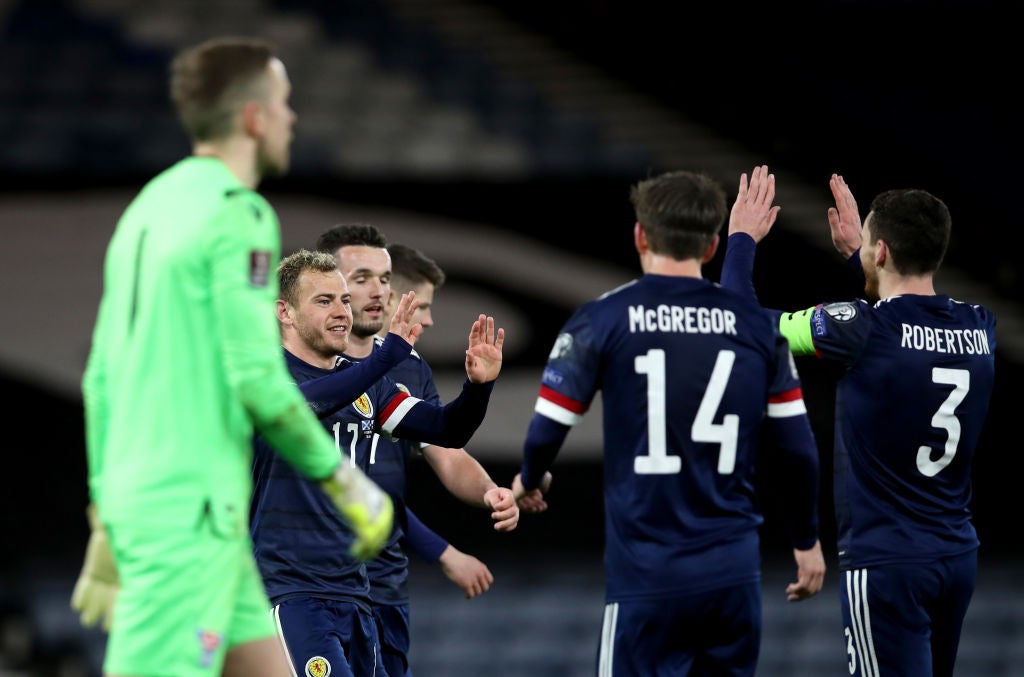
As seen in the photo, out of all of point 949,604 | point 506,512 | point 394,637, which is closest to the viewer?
point 506,512

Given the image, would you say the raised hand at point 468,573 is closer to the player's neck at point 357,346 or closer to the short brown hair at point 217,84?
the player's neck at point 357,346

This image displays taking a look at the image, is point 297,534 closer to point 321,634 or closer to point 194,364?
point 321,634

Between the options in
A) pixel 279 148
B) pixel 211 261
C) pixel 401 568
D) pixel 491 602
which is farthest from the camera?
pixel 491 602

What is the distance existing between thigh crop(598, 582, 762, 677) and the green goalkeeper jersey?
3.70ft

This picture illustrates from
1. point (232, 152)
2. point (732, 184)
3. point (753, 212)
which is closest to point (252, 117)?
point (232, 152)

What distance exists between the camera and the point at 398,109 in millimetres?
12492

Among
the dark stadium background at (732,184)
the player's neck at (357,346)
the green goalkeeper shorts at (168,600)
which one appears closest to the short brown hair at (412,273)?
the player's neck at (357,346)

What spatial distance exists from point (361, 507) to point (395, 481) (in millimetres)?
2409

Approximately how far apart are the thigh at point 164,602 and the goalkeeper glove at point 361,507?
300 mm

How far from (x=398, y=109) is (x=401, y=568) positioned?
719cm

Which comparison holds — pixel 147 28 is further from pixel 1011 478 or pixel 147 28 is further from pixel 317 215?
pixel 1011 478

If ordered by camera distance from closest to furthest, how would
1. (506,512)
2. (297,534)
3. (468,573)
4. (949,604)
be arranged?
1. (506,512)
2. (949,604)
3. (297,534)
4. (468,573)

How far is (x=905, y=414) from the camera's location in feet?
16.4

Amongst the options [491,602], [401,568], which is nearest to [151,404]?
[401,568]
